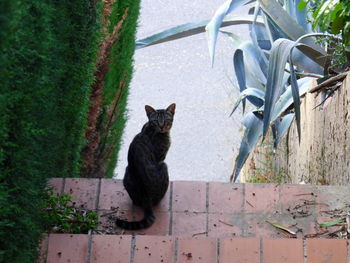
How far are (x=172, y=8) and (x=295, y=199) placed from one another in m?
6.32

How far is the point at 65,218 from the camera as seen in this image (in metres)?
3.35

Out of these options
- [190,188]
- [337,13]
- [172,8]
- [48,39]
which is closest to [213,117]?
[172,8]

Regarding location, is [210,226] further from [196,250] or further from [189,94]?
[189,94]

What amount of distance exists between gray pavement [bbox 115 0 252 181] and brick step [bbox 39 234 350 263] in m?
4.74

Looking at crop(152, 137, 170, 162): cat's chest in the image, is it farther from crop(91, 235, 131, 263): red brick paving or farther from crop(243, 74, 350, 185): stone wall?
crop(91, 235, 131, 263): red brick paving

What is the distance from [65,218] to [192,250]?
68cm

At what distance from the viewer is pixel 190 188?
3936 millimetres

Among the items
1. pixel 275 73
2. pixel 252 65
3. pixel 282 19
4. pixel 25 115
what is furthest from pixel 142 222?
pixel 252 65

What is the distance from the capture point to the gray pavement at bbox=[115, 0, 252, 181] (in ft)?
27.0

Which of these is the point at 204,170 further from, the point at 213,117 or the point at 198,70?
the point at 198,70

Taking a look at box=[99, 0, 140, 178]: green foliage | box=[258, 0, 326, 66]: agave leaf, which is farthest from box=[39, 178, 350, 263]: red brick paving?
box=[258, 0, 326, 66]: agave leaf

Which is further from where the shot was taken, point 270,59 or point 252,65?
point 252,65

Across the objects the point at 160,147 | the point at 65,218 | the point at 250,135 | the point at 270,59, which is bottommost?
the point at 65,218

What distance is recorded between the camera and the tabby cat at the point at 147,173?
12.1ft
